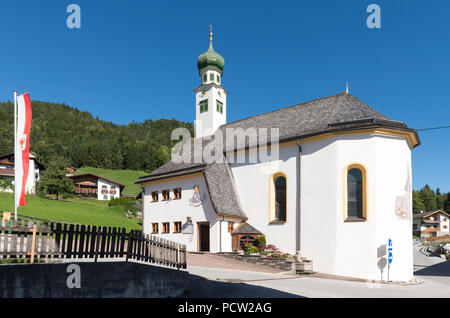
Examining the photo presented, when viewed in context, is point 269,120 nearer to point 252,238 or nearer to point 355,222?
point 252,238

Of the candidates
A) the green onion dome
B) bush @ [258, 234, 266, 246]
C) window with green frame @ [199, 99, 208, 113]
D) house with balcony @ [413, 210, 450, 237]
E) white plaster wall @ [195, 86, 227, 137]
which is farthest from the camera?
house with balcony @ [413, 210, 450, 237]

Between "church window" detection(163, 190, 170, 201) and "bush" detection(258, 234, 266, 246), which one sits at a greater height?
"church window" detection(163, 190, 170, 201)

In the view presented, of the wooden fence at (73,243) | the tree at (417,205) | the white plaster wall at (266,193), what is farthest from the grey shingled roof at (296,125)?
the tree at (417,205)

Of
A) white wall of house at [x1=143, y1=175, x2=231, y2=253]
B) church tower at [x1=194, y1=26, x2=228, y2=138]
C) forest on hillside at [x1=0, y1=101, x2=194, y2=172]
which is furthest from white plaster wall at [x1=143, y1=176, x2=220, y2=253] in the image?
forest on hillside at [x1=0, y1=101, x2=194, y2=172]

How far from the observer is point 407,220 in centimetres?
1922

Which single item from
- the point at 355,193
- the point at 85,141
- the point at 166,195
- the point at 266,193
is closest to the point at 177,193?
the point at 166,195

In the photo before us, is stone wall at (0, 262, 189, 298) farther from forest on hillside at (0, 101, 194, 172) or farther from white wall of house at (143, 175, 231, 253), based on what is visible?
forest on hillside at (0, 101, 194, 172)

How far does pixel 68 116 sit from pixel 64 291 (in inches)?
5130

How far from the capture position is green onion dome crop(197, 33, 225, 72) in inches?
1401

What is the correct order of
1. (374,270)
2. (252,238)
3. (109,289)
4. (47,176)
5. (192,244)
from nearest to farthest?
1. (109,289)
2. (374,270)
3. (252,238)
4. (192,244)
5. (47,176)

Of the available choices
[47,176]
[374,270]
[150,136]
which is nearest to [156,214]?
[374,270]

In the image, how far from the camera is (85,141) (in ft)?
368

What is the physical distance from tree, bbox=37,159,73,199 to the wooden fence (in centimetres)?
4883

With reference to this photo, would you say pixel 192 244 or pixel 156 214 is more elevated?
pixel 156 214
